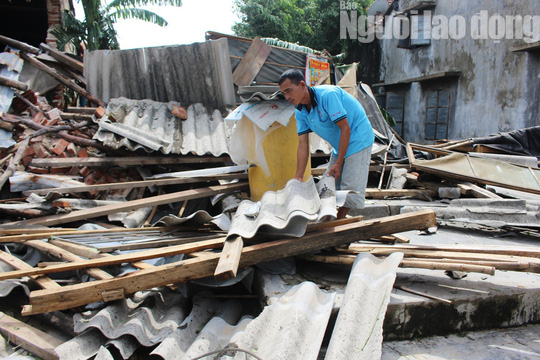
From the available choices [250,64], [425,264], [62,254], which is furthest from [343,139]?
[250,64]

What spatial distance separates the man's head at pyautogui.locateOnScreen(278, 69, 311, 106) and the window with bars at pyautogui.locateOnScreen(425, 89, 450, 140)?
11.7 m

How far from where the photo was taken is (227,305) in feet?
8.98

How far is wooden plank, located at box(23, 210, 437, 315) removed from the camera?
2.23 m

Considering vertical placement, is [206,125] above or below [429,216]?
above

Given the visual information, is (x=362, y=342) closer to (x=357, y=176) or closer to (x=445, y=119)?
(x=357, y=176)

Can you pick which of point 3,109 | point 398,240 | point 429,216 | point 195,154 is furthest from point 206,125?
point 429,216

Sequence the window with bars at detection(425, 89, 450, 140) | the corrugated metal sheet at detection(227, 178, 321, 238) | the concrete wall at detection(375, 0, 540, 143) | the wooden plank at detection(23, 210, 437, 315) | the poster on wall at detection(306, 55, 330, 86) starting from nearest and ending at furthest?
the wooden plank at detection(23, 210, 437, 315)
the corrugated metal sheet at detection(227, 178, 321, 238)
the poster on wall at detection(306, 55, 330, 86)
the concrete wall at detection(375, 0, 540, 143)
the window with bars at detection(425, 89, 450, 140)

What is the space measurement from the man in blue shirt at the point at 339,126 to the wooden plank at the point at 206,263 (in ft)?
1.80

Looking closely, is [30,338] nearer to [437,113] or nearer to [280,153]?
[280,153]

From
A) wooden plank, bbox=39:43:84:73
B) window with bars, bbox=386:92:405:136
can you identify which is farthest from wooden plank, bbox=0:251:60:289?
window with bars, bbox=386:92:405:136

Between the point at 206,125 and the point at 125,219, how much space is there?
2360 millimetres

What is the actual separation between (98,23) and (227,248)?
38.8ft

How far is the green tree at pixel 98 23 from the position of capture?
36.1 ft

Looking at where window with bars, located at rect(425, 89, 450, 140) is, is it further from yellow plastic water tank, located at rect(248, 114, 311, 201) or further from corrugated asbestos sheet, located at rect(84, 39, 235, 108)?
yellow plastic water tank, located at rect(248, 114, 311, 201)
